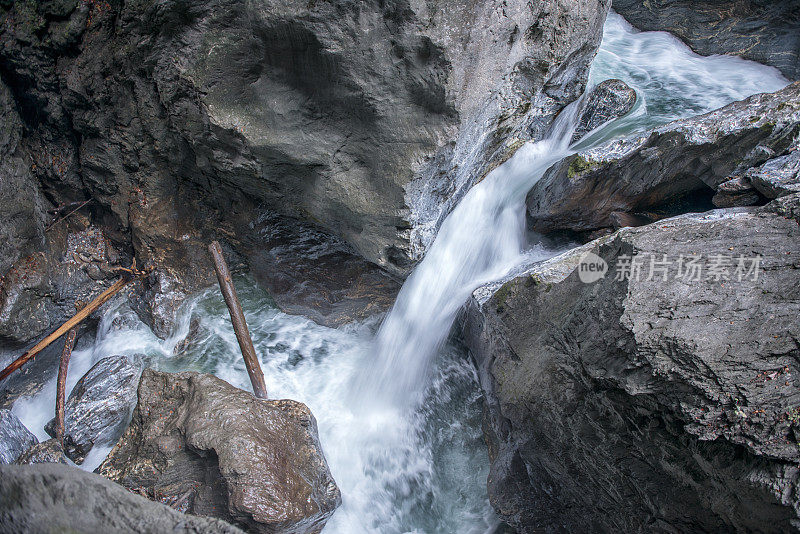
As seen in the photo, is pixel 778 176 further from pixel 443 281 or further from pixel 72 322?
pixel 72 322

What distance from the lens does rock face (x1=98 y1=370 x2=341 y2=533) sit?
9.82 ft

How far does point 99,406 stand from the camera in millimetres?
3945

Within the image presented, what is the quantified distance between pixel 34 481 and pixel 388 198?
2.61m

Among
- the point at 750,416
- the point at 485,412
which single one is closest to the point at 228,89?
the point at 485,412

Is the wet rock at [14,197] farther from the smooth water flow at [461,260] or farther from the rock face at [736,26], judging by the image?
the rock face at [736,26]

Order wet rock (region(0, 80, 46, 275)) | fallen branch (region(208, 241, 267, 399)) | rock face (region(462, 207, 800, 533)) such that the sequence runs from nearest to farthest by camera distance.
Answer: rock face (region(462, 207, 800, 533)), fallen branch (region(208, 241, 267, 399)), wet rock (region(0, 80, 46, 275))

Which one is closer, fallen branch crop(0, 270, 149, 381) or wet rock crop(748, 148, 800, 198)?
wet rock crop(748, 148, 800, 198)

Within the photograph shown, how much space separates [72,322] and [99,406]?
1084mm

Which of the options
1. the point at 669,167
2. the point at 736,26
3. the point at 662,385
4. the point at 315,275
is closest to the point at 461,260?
the point at 315,275

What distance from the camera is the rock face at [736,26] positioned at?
6.70 m

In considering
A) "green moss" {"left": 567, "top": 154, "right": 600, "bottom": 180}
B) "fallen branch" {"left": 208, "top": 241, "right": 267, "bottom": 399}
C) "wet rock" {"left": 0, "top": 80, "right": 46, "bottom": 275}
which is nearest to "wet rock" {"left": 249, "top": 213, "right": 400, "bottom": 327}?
"fallen branch" {"left": 208, "top": 241, "right": 267, "bottom": 399}

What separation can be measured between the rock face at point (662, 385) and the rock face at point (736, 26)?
5866 millimetres

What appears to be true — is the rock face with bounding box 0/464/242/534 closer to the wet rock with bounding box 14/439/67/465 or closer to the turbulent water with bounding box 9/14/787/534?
the turbulent water with bounding box 9/14/787/534

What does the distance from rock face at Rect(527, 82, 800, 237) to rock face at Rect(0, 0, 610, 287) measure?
0.75m
